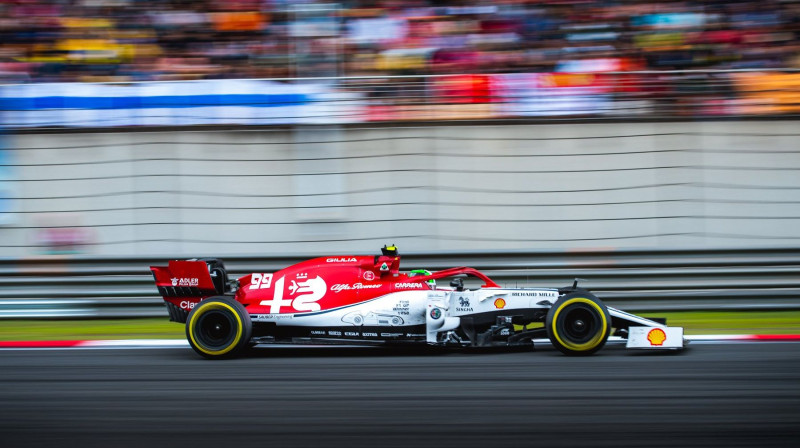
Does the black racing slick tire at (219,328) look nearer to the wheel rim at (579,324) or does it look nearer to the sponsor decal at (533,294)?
the sponsor decal at (533,294)

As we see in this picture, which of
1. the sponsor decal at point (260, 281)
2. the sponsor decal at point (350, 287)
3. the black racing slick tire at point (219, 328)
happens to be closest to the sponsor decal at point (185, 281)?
the black racing slick tire at point (219, 328)

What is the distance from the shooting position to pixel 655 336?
7176mm

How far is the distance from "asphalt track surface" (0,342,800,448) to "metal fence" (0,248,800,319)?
6.64 feet

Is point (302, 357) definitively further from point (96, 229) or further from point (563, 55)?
point (563, 55)

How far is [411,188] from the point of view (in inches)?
419

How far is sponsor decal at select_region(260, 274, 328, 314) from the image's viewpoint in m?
7.40

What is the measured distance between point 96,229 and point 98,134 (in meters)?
1.23

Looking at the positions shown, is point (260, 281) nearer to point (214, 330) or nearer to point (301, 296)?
point (301, 296)

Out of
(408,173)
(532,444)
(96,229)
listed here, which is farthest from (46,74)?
(532,444)

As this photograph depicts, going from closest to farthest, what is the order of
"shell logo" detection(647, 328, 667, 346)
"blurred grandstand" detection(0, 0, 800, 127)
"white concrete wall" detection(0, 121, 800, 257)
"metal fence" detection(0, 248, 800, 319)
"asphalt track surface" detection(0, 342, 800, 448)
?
"asphalt track surface" detection(0, 342, 800, 448) < "shell logo" detection(647, 328, 667, 346) < "metal fence" detection(0, 248, 800, 319) < "white concrete wall" detection(0, 121, 800, 257) < "blurred grandstand" detection(0, 0, 800, 127)

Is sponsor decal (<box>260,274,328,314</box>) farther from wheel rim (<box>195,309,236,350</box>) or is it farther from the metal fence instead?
the metal fence

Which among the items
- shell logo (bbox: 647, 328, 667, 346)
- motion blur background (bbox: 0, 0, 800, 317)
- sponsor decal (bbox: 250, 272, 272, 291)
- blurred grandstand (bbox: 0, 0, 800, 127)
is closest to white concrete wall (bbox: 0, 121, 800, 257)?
motion blur background (bbox: 0, 0, 800, 317)

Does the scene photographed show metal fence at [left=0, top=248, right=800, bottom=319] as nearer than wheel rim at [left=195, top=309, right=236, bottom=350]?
No

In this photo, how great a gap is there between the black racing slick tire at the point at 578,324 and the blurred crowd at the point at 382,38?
5105 millimetres
